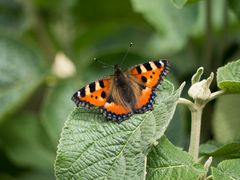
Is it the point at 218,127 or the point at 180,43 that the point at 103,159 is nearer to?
the point at 218,127

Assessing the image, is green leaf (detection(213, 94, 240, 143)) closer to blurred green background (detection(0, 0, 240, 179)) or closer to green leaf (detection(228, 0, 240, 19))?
blurred green background (detection(0, 0, 240, 179))

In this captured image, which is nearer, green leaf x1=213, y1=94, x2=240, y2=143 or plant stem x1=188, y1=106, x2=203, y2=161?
plant stem x1=188, y1=106, x2=203, y2=161

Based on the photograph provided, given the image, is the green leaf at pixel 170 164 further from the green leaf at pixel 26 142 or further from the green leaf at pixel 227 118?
the green leaf at pixel 26 142

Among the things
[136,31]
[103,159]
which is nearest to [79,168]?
[103,159]

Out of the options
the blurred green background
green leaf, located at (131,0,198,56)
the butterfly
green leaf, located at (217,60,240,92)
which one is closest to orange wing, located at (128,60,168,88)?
the butterfly

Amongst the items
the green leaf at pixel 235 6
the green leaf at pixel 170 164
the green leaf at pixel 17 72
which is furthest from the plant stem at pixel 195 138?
the green leaf at pixel 17 72

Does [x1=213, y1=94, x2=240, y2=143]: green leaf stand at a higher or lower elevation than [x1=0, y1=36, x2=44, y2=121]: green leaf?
lower

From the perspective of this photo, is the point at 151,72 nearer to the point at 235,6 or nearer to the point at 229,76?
the point at 229,76
